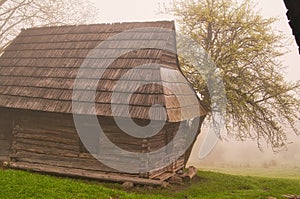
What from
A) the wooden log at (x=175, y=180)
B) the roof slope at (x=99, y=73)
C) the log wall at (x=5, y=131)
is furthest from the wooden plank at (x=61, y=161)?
the wooden log at (x=175, y=180)

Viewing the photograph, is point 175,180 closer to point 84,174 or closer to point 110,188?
point 110,188

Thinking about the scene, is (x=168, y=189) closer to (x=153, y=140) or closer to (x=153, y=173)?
(x=153, y=173)

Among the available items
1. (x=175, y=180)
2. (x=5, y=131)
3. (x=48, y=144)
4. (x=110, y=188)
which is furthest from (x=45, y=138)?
(x=175, y=180)

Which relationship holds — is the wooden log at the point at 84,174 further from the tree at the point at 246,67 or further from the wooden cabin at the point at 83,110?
the tree at the point at 246,67

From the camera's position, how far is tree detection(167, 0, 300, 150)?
14.8 meters

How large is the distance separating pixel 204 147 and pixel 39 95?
23.7m

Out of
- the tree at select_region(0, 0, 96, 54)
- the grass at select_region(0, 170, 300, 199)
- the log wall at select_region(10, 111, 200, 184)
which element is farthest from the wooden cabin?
the tree at select_region(0, 0, 96, 54)

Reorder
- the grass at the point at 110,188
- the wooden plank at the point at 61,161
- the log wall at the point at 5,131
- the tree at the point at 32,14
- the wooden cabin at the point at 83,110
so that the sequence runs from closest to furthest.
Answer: the grass at the point at 110,188 < the wooden cabin at the point at 83,110 < the wooden plank at the point at 61,161 < the log wall at the point at 5,131 < the tree at the point at 32,14

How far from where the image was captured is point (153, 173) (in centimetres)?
1063

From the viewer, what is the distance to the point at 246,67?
15.2m

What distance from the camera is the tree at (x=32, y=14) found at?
21406 mm

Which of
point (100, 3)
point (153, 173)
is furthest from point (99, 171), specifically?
point (100, 3)

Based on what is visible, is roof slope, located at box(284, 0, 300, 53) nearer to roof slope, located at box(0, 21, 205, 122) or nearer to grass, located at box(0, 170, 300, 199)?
grass, located at box(0, 170, 300, 199)

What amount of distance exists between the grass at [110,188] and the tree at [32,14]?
14.4 m
